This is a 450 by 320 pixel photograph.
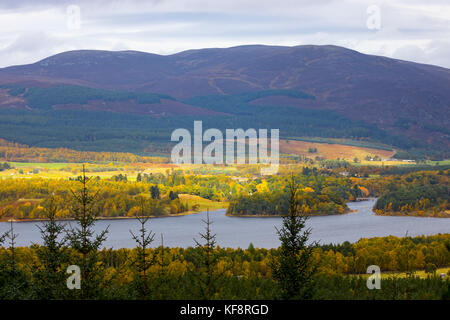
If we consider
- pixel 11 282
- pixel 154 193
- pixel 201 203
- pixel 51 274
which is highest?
pixel 51 274

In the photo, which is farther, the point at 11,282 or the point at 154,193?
the point at 154,193

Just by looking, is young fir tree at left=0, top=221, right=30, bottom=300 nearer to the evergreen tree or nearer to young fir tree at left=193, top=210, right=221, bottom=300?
young fir tree at left=193, top=210, right=221, bottom=300

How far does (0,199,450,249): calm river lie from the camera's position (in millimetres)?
88188

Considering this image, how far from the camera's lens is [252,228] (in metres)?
104

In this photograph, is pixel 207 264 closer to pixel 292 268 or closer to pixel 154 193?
Answer: pixel 292 268

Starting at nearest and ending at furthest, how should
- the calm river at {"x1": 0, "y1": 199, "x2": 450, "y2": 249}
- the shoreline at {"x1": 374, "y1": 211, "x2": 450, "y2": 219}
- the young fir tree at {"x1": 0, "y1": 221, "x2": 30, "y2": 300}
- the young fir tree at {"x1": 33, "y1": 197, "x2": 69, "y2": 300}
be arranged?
the young fir tree at {"x1": 33, "y1": 197, "x2": 69, "y2": 300} < the young fir tree at {"x1": 0, "y1": 221, "x2": 30, "y2": 300} < the calm river at {"x1": 0, "y1": 199, "x2": 450, "y2": 249} < the shoreline at {"x1": 374, "y1": 211, "x2": 450, "y2": 219}

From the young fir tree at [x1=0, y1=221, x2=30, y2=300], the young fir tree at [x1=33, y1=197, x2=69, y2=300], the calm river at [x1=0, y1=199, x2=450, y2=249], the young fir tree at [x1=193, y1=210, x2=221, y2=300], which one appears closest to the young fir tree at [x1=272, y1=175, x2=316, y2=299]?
the young fir tree at [x1=193, y1=210, x2=221, y2=300]

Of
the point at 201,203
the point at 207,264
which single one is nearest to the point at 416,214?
the point at 201,203

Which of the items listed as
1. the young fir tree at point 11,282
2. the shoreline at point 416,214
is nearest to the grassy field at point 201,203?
the shoreline at point 416,214

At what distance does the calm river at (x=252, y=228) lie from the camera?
88188 millimetres

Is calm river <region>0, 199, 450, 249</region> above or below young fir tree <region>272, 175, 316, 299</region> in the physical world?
below

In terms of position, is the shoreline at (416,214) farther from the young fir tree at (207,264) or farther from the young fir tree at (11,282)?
the young fir tree at (11,282)
